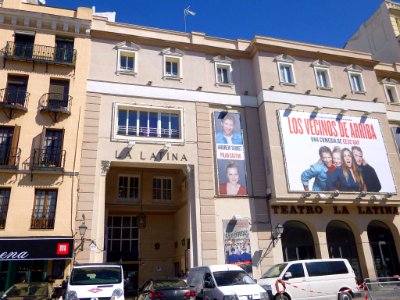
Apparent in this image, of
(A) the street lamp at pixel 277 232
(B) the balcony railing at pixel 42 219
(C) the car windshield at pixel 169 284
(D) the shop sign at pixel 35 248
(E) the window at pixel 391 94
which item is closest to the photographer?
(C) the car windshield at pixel 169 284

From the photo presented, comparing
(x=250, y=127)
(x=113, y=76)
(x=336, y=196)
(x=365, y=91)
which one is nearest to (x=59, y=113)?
(x=113, y=76)

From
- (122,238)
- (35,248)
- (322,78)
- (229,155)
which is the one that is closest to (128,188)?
(122,238)

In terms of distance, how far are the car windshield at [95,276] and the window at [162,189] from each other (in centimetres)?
1214

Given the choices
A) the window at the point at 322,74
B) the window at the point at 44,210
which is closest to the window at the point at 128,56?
the window at the point at 44,210

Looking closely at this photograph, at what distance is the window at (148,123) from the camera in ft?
71.4

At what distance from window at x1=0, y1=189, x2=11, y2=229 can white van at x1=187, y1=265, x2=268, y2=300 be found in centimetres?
996

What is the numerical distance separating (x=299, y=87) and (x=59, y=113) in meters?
16.0

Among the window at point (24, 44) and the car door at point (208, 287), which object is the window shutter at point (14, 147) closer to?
the window at point (24, 44)

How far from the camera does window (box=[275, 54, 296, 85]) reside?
997 inches

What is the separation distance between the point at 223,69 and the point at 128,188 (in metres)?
10.7

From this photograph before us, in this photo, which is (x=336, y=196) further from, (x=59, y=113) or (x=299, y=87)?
(x=59, y=113)

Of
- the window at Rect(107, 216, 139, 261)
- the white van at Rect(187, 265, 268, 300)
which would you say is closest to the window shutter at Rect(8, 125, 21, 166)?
the window at Rect(107, 216, 139, 261)

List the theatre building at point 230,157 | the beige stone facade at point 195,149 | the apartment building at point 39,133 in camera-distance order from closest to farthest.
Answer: the apartment building at point 39,133
the beige stone facade at point 195,149
the theatre building at point 230,157

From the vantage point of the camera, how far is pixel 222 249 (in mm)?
20484
